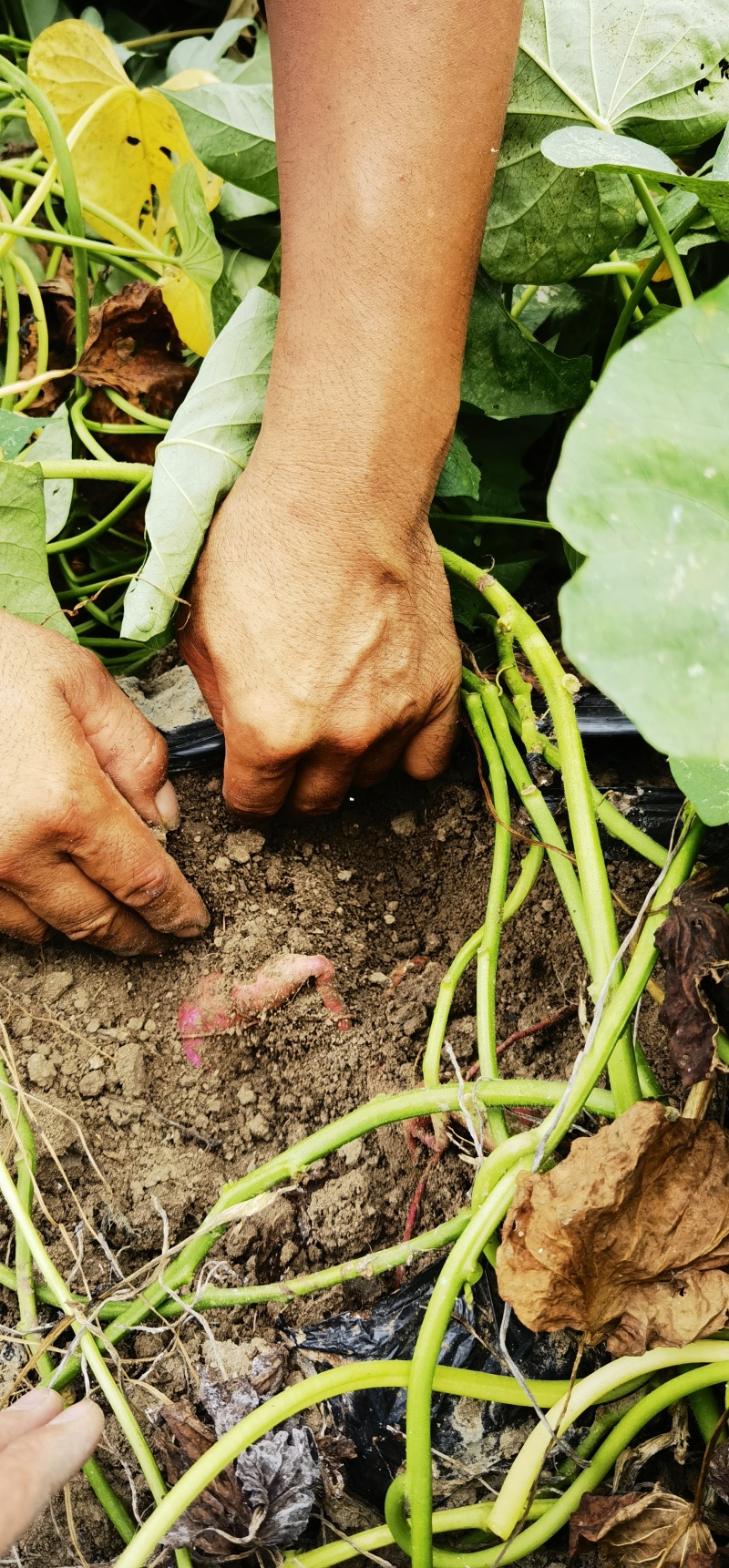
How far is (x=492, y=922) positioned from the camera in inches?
33.7

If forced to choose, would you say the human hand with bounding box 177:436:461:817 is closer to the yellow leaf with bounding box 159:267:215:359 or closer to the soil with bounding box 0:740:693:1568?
the soil with bounding box 0:740:693:1568

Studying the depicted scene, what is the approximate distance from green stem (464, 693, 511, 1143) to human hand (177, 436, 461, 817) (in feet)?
0.27

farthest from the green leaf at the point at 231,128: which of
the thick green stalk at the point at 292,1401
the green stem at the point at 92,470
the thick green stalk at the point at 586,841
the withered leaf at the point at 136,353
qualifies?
the thick green stalk at the point at 292,1401

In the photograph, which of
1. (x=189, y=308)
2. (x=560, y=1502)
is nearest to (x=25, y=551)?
(x=189, y=308)

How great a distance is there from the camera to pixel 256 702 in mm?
865

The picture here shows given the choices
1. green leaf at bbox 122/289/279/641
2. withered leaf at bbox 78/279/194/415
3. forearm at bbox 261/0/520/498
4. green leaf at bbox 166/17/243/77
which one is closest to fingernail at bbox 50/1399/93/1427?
green leaf at bbox 122/289/279/641

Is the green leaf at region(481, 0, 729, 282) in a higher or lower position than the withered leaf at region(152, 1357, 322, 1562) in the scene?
higher

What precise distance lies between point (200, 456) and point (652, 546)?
62cm

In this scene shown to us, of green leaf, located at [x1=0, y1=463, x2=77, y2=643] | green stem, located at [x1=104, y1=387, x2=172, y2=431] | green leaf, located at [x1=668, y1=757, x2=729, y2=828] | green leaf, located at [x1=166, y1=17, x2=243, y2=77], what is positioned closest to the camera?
green leaf, located at [x1=668, y1=757, x2=729, y2=828]

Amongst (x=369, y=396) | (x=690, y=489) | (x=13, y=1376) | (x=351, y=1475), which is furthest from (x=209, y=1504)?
(x=369, y=396)

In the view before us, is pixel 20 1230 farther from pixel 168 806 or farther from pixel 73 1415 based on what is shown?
pixel 168 806

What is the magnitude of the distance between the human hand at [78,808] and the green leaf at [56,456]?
252 millimetres

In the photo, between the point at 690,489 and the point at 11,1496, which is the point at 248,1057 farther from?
the point at 690,489

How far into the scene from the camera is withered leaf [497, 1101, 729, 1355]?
1.91 ft
